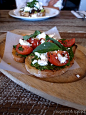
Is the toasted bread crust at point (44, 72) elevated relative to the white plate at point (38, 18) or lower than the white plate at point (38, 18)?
lower

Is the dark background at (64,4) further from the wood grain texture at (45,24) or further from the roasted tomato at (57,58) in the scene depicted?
the roasted tomato at (57,58)

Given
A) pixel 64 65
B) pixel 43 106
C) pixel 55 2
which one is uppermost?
pixel 55 2

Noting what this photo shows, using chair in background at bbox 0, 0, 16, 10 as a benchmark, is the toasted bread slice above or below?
→ below

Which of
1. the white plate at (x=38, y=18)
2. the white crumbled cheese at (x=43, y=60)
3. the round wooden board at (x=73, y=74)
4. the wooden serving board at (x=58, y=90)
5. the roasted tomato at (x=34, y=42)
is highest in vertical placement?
the white plate at (x=38, y=18)

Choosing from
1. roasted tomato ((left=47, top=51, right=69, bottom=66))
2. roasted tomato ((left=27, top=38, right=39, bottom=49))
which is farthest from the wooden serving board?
roasted tomato ((left=27, top=38, right=39, bottom=49))

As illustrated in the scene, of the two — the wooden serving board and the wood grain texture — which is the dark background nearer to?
the wood grain texture

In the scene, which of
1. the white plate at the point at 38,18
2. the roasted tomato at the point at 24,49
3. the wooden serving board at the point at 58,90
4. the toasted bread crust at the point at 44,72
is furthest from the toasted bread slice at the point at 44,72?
the white plate at the point at 38,18

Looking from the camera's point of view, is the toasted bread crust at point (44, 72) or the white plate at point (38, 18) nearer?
the toasted bread crust at point (44, 72)

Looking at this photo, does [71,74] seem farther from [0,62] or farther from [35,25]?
[35,25]

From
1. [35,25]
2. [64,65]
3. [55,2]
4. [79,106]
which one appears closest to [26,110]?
[79,106]

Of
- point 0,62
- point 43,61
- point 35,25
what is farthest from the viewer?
point 35,25

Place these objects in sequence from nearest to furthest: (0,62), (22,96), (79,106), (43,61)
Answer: (79,106) < (22,96) < (43,61) < (0,62)
